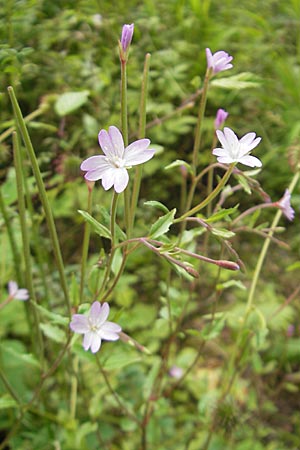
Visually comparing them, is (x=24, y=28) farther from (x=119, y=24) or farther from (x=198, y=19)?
(x=198, y=19)

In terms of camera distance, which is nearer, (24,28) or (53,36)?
(24,28)

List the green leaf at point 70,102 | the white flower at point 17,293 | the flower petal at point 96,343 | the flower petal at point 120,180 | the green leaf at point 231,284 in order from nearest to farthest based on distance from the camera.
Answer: the flower petal at point 120,180
the flower petal at point 96,343
the green leaf at point 231,284
the white flower at point 17,293
the green leaf at point 70,102

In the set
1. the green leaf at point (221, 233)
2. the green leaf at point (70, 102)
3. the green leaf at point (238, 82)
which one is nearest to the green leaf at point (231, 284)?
the green leaf at point (221, 233)

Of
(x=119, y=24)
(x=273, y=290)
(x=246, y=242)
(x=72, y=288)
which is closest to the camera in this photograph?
(x=72, y=288)

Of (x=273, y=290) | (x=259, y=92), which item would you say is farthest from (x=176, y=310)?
(x=259, y=92)

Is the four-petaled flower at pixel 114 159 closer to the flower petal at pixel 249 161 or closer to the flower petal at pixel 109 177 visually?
the flower petal at pixel 109 177

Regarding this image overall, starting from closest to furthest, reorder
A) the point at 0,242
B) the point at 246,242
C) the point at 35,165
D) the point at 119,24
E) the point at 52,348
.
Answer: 1. the point at 35,165
2. the point at 52,348
3. the point at 0,242
4. the point at 119,24
5. the point at 246,242

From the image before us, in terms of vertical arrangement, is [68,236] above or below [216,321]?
below
